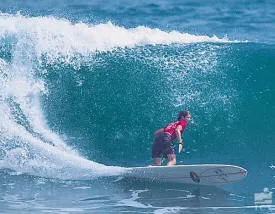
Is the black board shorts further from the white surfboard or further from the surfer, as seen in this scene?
the white surfboard

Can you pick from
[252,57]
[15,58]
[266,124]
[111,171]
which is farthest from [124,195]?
[252,57]

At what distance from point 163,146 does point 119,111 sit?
3243 mm

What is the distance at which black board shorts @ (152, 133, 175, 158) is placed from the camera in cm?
1109

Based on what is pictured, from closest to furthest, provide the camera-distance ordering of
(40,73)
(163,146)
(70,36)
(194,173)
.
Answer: (194,173) < (163,146) < (40,73) < (70,36)

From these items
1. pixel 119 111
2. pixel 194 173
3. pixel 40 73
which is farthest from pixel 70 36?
pixel 194 173

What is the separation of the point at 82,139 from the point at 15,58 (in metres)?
2.97

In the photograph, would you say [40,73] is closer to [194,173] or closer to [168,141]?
[168,141]

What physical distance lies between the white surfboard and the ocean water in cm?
15

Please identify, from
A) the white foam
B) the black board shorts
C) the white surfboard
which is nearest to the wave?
the white foam

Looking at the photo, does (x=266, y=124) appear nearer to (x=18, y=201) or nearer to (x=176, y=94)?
(x=176, y=94)

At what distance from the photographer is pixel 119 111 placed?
14148 millimetres

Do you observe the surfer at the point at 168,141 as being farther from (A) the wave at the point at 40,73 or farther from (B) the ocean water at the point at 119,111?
(A) the wave at the point at 40,73

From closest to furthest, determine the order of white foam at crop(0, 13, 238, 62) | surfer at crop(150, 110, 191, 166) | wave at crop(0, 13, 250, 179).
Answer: surfer at crop(150, 110, 191, 166), wave at crop(0, 13, 250, 179), white foam at crop(0, 13, 238, 62)

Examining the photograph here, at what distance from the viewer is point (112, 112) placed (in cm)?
1415
